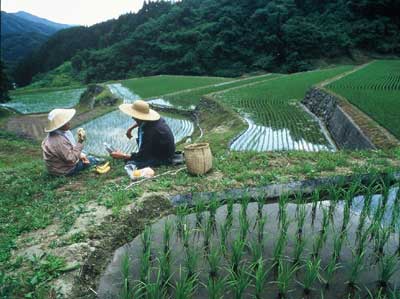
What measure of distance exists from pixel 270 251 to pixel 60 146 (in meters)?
3.46

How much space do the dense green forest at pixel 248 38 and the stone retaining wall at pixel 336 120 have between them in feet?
79.7

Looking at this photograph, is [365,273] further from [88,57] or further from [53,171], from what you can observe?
[88,57]

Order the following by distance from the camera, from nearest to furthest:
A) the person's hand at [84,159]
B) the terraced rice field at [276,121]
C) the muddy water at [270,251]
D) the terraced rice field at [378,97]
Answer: the muddy water at [270,251], the person's hand at [84,159], the terraced rice field at [378,97], the terraced rice field at [276,121]

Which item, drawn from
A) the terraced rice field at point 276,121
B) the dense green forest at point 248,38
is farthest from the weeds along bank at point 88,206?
the dense green forest at point 248,38

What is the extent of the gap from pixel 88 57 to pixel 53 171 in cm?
5127

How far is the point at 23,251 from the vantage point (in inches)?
139

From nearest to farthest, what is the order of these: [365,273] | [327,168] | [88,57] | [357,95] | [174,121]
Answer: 1. [365,273]
2. [327,168]
3. [357,95]
4. [174,121]
5. [88,57]

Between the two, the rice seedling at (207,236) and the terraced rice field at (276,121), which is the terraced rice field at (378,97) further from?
the rice seedling at (207,236)

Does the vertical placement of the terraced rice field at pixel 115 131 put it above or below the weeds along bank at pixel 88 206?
below

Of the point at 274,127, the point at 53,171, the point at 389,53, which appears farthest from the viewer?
the point at 389,53

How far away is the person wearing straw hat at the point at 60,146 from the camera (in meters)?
5.25

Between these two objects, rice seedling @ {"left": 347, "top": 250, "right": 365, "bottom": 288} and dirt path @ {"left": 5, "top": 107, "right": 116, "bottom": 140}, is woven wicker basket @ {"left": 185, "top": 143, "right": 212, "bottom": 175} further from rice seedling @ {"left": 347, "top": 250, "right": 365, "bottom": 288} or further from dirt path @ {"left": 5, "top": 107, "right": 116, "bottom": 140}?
dirt path @ {"left": 5, "top": 107, "right": 116, "bottom": 140}

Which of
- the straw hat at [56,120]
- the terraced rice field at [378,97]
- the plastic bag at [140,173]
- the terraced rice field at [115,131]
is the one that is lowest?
the terraced rice field at [115,131]

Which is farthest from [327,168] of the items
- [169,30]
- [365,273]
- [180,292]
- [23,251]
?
[169,30]
